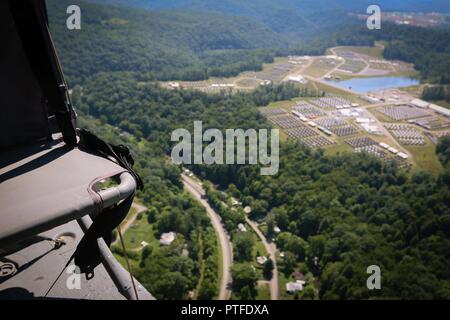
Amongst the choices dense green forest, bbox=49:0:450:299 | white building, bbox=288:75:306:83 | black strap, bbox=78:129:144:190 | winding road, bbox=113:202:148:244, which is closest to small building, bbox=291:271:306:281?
dense green forest, bbox=49:0:450:299

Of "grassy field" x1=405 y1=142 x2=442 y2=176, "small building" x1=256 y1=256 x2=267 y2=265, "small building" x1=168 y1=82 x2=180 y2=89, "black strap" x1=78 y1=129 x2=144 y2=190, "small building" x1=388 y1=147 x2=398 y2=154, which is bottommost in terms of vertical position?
"grassy field" x1=405 y1=142 x2=442 y2=176

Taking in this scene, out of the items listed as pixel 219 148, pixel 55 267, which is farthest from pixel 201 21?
pixel 55 267

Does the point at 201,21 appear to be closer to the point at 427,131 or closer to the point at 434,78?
the point at 434,78

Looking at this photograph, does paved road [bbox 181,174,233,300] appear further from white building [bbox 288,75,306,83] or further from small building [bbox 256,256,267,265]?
white building [bbox 288,75,306,83]

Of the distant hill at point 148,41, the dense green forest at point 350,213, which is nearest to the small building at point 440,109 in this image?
the dense green forest at point 350,213

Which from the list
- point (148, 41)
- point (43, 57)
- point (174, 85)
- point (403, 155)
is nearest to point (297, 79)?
point (174, 85)

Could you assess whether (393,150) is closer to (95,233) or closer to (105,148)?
(105,148)
